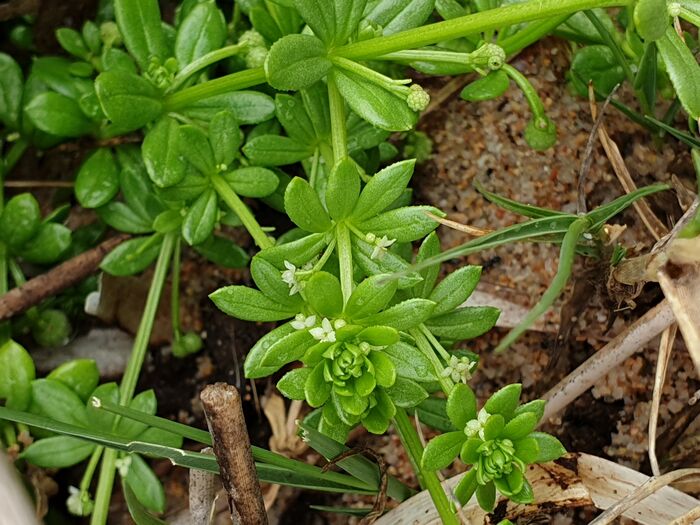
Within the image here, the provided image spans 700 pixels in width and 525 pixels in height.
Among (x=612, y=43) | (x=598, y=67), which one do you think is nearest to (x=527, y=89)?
(x=612, y=43)

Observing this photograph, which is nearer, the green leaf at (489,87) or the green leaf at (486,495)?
the green leaf at (486,495)

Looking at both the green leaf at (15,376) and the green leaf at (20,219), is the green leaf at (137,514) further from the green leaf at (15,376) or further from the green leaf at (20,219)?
the green leaf at (20,219)

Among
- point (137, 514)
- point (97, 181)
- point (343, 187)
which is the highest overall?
point (343, 187)

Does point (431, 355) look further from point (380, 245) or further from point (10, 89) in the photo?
point (10, 89)

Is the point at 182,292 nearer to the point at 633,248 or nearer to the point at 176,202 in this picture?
the point at 176,202

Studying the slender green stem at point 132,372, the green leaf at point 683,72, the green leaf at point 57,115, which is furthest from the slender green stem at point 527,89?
the green leaf at point 57,115

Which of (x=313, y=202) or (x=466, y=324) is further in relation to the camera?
(x=466, y=324)

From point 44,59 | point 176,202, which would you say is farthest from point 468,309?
point 44,59
